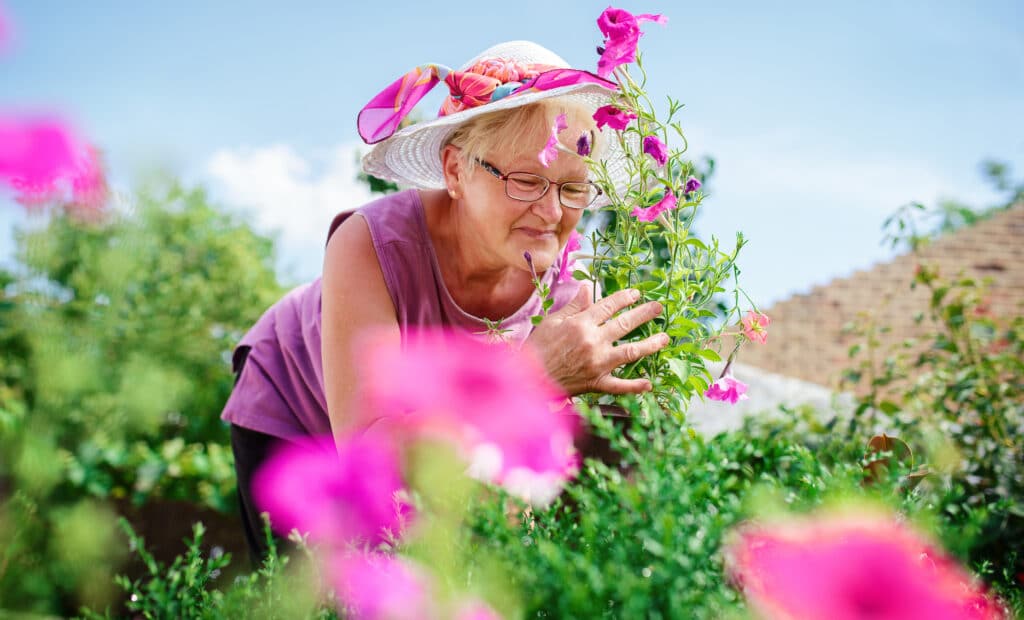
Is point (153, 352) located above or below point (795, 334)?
below

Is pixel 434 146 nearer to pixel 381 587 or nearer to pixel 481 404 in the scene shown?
pixel 481 404

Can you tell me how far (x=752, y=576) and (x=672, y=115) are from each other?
0.95m

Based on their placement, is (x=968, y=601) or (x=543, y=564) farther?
(x=968, y=601)

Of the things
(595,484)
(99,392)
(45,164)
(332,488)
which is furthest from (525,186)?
(99,392)

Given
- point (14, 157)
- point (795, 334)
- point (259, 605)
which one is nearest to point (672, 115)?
point (259, 605)

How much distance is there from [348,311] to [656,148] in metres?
0.85

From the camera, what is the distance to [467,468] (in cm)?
115

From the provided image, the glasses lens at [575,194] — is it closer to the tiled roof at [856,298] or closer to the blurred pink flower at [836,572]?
the blurred pink flower at [836,572]

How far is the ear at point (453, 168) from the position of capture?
6.59ft

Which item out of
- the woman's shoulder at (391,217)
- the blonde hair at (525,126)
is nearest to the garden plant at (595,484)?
the blonde hair at (525,126)

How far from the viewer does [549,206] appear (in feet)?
5.76

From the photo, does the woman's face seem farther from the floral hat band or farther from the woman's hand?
the woman's hand

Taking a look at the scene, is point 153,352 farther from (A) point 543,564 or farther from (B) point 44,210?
(A) point 543,564

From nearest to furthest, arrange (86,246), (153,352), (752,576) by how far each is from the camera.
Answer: (752,576), (86,246), (153,352)
